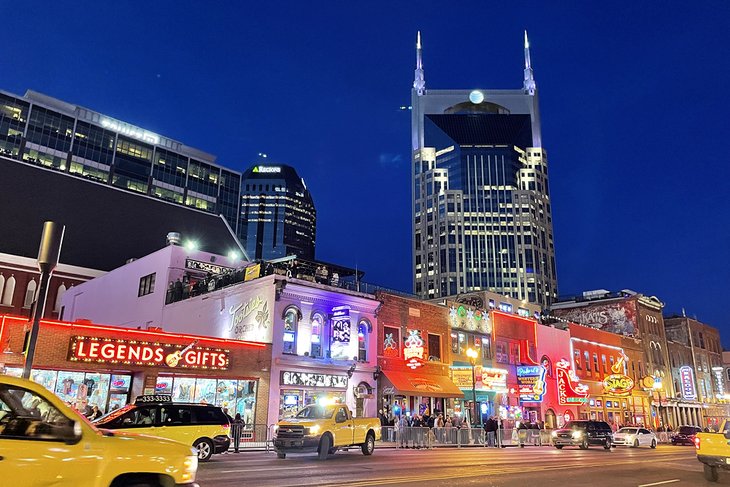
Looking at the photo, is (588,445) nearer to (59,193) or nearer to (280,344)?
(280,344)

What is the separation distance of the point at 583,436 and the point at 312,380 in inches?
598

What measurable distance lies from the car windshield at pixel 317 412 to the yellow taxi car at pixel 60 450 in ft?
49.1

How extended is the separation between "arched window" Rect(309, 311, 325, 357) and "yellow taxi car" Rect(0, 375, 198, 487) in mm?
26102

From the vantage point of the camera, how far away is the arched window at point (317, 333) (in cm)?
3233

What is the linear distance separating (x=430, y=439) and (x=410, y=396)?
6614 mm

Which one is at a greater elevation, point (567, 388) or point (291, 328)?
point (291, 328)

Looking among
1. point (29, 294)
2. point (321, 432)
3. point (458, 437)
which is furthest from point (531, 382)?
point (29, 294)

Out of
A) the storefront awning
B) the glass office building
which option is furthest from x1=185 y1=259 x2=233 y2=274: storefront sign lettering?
the glass office building

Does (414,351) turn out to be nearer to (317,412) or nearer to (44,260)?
(317,412)

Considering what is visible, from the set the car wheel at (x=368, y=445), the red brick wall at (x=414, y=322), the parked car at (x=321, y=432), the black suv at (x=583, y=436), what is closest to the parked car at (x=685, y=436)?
the black suv at (x=583, y=436)

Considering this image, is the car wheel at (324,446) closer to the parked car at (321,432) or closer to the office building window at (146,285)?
the parked car at (321,432)

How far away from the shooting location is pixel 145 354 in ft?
88.4

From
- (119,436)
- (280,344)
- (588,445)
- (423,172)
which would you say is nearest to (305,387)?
(280,344)

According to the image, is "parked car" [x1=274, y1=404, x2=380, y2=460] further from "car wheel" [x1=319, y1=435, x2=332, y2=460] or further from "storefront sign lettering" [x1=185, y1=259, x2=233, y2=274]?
"storefront sign lettering" [x1=185, y1=259, x2=233, y2=274]
